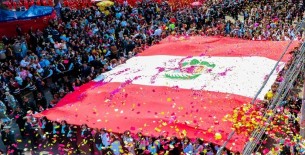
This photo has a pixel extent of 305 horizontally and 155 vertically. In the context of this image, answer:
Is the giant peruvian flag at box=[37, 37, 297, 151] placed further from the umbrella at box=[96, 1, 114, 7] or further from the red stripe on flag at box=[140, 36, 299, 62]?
the umbrella at box=[96, 1, 114, 7]

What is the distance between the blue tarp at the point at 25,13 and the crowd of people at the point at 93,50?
1.76ft

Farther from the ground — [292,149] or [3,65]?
[3,65]

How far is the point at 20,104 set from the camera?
12992 millimetres

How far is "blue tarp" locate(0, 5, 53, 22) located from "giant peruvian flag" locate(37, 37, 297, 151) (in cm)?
489

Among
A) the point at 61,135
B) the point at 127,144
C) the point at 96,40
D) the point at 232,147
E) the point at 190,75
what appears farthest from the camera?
the point at 96,40

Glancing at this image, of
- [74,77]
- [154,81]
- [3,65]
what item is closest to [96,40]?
[74,77]

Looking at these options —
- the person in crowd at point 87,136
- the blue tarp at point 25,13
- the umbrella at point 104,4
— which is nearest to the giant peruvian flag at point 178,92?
the person in crowd at point 87,136

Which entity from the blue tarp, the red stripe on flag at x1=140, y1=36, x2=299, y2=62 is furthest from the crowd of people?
the red stripe on flag at x1=140, y1=36, x2=299, y2=62

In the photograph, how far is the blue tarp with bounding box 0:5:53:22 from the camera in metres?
16.5

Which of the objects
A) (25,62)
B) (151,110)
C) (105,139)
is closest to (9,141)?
(105,139)

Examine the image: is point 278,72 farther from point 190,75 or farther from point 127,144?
point 127,144

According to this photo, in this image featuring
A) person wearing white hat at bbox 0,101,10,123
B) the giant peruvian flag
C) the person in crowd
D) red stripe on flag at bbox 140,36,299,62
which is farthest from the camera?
red stripe on flag at bbox 140,36,299,62

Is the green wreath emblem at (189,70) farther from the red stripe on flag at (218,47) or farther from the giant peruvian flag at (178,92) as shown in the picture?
the red stripe on flag at (218,47)

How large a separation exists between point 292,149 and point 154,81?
5061 millimetres
